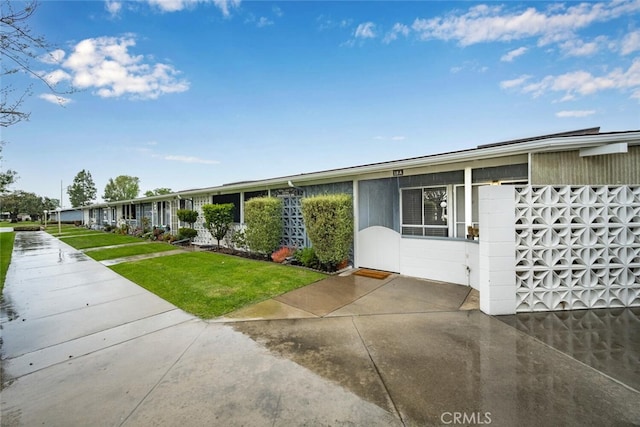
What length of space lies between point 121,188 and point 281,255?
66.0m

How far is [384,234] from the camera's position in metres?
7.19

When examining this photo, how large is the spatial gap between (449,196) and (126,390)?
6.72m

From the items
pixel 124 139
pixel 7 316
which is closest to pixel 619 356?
pixel 7 316

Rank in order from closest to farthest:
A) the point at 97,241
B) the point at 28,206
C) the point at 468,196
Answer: the point at 468,196, the point at 97,241, the point at 28,206

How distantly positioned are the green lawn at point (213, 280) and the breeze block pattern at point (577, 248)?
4539mm

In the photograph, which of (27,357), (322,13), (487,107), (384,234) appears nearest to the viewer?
(27,357)

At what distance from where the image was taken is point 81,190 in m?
61.8

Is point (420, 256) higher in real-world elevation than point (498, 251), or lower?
lower

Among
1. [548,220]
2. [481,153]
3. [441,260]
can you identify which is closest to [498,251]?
[548,220]

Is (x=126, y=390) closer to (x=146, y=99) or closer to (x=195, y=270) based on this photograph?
(x=195, y=270)

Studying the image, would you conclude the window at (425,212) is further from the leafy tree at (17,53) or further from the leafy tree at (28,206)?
the leafy tree at (28,206)

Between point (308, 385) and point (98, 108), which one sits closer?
point (308, 385)

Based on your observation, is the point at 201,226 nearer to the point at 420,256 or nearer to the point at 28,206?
the point at 420,256

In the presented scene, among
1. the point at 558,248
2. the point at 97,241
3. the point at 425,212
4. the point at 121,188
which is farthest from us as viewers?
the point at 121,188
